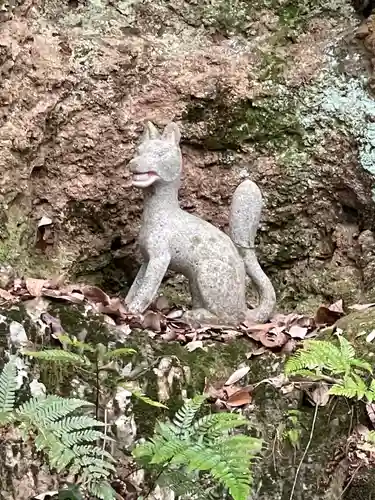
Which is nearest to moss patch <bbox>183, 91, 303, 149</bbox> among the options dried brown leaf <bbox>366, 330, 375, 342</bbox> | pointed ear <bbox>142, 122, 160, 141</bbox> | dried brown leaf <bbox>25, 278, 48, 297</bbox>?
pointed ear <bbox>142, 122, 160, 141</bbox>

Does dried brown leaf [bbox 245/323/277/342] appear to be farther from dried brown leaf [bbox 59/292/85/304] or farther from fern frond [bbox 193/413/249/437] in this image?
fern frond [bbox 193/413/249/437]

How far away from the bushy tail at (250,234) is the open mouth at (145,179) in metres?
0.33

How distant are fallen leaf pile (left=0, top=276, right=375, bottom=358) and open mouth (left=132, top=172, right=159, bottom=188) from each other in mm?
397

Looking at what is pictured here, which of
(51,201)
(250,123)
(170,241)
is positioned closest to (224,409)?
(170,241)

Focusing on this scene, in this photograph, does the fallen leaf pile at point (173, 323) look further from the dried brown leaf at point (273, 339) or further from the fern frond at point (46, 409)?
the fern frond at point (46, 409)

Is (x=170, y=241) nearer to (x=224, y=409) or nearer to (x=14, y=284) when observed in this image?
(x=14, y=284)

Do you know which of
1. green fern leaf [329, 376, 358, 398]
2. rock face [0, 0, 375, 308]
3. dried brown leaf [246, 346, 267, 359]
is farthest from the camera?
rock face [0, 0, 375, 308]

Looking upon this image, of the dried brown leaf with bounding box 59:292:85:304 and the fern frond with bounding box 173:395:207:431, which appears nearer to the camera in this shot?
the fern frond with bounding box 173:395:207:431

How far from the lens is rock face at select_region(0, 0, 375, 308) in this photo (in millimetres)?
3234

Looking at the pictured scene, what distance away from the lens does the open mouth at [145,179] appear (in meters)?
2.74

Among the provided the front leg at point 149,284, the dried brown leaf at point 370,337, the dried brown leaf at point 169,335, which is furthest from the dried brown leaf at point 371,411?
the front leg at point 149,284

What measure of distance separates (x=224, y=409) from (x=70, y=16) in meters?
1.98

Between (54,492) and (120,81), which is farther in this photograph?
(120,81)

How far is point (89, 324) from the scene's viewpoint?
2.21 m
